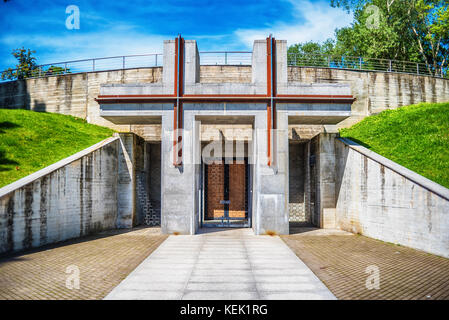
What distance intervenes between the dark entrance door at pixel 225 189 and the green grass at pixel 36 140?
7.68 metres

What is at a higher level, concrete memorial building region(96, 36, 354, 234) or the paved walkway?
concrete memorial building region(96, 36, 354, 234)

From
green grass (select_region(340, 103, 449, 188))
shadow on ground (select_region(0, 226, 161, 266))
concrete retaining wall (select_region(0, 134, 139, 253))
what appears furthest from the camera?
green grass (select_region(340, 103, 449, 188))

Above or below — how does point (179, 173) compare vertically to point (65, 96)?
below

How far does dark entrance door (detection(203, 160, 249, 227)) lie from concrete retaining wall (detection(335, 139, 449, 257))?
6265 millimetres

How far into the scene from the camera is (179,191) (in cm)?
1296

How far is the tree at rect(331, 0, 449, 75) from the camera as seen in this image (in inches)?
1176

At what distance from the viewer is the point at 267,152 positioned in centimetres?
A: 1309

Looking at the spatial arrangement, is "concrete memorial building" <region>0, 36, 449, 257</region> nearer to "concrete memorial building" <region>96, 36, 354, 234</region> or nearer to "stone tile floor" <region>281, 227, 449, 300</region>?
"concrete memorial building" <region>96, 36, 354, 234</region>

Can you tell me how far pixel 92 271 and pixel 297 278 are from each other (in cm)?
572

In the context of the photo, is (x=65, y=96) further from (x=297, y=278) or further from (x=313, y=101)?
(x=297, y=278)

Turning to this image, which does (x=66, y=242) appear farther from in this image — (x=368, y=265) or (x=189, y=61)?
(x=368, y=265)

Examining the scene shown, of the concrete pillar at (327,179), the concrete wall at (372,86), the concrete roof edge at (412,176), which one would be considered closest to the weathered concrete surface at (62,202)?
the concrete pillar at (327,179)

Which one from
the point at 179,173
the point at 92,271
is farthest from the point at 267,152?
the point at 92,271

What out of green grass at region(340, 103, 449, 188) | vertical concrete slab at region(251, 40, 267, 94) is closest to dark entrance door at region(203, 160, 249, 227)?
vertical concrete slab at region(251, 40, 267, 94)
